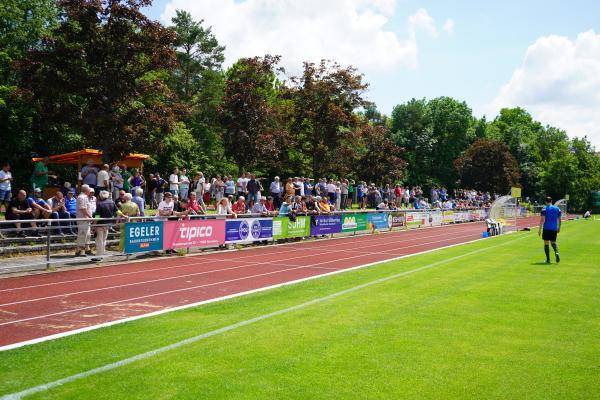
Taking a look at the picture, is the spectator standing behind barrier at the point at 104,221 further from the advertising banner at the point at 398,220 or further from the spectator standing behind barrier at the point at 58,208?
the advertising banner at the point at 398,220

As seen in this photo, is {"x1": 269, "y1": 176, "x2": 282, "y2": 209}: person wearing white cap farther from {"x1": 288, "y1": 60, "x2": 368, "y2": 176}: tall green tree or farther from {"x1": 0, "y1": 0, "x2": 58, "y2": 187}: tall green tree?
{"x1": 0, "y1": 0, "x2": 58, "y2": 187}: tall green tree

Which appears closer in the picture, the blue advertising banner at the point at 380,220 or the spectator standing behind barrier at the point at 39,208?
the spectator standing behind barrier at the point at 39,208

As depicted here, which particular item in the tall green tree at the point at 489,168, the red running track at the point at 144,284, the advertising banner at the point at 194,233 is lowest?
the red running track at the point at 144,284

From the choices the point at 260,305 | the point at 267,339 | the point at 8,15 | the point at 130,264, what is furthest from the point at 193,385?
the point at 8,15

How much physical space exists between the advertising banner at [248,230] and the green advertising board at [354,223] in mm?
6132

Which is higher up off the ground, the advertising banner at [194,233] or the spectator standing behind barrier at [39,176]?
the spectator standing behind barrier at [39,176]

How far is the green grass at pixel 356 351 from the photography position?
5.04 m

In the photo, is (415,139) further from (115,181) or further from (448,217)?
(115,181)

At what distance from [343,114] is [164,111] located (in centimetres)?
1525

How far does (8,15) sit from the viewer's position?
37250 mm

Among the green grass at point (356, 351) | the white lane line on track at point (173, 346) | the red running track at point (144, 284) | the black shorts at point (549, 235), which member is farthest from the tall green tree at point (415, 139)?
the green grass at point (356, 351)

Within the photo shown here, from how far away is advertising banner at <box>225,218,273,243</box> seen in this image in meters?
19.0

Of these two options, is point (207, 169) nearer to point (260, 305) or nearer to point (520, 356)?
point (260, 305)

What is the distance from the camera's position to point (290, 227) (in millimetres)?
22234
